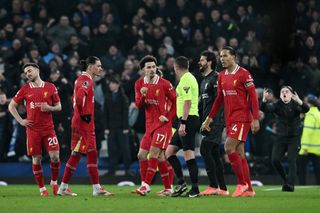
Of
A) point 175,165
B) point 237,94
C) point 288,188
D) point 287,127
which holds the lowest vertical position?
point 288,188

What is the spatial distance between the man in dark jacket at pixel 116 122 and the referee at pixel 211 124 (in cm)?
748

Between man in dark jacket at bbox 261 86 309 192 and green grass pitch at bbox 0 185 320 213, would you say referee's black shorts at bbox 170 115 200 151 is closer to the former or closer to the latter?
green grass pitch at bbox 0 185 320 213

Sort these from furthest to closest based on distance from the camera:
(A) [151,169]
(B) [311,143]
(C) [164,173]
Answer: (B) [311,143]
(C) [164,173]
(A) [151,169]

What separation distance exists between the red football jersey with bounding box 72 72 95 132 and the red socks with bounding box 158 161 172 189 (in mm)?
1391

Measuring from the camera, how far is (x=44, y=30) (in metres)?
29.0

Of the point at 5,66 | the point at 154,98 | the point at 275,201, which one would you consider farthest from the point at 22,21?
the point at 275,201

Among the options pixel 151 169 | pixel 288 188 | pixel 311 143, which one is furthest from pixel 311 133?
pixel 151 169

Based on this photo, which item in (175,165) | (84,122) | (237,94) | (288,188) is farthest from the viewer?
(288,188)

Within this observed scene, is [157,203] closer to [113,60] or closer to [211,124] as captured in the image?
[211,124]

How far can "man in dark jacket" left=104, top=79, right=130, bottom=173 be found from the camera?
998 inches

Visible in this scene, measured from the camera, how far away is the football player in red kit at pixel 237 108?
55.2 ft

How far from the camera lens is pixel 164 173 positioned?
57.8 feet

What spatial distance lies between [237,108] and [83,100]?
2652 millimetres

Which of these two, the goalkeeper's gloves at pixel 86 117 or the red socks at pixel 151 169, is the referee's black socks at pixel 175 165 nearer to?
the red socks at pixel 151 169
